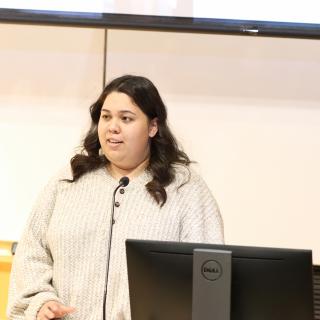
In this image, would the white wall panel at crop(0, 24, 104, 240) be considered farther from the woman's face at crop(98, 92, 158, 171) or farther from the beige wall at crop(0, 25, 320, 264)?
the woman's face at crop(98, 92, 158, 171)

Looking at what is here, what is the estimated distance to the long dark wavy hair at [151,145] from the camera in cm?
246

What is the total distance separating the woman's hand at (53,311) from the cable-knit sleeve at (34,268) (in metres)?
0.04

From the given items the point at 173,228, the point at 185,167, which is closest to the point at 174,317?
the point at 173,228

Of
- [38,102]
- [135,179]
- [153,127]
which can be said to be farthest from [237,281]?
[38,102]

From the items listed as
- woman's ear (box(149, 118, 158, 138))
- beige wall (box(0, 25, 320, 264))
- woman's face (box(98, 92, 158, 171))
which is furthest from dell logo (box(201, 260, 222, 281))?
beige wall (box(0, 25, 320, 264))

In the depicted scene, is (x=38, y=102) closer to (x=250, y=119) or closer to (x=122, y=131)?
(x=122, y=131)

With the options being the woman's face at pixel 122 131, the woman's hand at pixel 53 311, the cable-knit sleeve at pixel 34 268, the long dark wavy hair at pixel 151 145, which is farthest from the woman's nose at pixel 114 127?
the woman's hand at pixel 53 311

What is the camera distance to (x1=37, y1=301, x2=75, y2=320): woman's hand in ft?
6.93

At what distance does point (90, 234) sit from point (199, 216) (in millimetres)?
391

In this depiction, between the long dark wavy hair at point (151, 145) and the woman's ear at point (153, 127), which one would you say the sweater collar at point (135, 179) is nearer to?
the long dark wavy hair at point (151, 145)

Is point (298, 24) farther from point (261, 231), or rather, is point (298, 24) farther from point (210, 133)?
point (261, 231)

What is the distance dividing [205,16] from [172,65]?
0.26 meters

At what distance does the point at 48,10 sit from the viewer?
2.95 meters

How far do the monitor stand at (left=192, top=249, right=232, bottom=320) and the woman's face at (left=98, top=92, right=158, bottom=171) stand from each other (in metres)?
0.83
